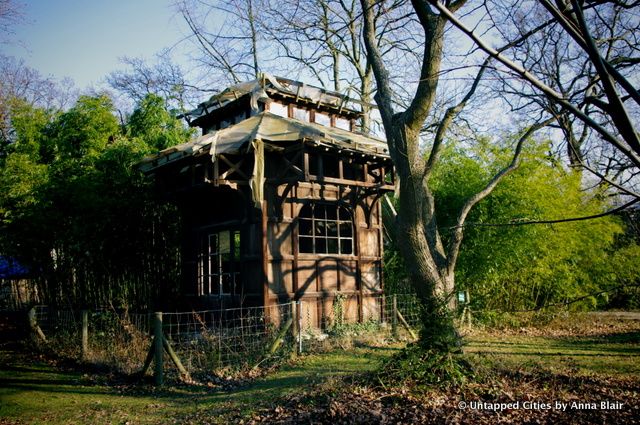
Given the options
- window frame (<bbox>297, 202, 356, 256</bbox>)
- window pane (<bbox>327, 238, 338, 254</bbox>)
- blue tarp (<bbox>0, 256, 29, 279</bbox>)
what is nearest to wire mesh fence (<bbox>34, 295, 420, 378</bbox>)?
window pane (<bbox>327, 238, 338, 254</bbox>)

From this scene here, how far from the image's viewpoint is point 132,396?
23.5 ft

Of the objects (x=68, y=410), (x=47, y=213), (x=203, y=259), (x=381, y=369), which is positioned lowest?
(x=68, y=410)

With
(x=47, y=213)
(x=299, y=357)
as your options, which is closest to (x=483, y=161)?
(x=299, y=357)

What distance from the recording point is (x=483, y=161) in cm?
1420

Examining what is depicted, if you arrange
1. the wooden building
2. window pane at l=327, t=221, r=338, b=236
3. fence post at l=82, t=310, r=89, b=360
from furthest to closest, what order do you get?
window pane at l=327, t=221, r=338, b=236 < the wooden building < fence post at l=82, t=310, r=89, b=360

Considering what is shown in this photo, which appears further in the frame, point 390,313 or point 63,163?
point 63,163

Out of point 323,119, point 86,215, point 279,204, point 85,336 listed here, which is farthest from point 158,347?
point 323,119

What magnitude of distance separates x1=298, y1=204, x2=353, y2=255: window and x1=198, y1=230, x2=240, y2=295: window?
1651mm

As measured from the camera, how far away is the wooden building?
10.6m

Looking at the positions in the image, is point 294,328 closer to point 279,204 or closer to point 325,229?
point 279,204

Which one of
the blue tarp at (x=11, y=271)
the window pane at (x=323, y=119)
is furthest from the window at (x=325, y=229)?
the blue tarp at (x=11, y=271)

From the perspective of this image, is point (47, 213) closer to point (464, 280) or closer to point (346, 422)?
point (346, 422)

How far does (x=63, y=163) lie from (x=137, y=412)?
925 cm

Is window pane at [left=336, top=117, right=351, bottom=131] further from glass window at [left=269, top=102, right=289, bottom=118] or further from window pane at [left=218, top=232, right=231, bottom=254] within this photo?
window pane at [left=218, top=232, right=231, bottom=254]
